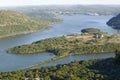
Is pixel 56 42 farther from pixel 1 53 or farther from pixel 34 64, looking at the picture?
pixel 34 64

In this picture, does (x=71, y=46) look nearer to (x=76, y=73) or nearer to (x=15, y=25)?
(x=76, y=73)

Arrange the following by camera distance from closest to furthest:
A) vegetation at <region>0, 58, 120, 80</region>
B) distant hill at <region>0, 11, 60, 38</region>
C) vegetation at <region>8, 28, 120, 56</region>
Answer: vegetation at <region>0, 58, 120, 80</region>, vegetation at <region>8, 28, 120, 56</region>, distant hill at <region>0, 11, 60, 38</region>

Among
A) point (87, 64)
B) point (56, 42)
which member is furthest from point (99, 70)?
point (56, 42)

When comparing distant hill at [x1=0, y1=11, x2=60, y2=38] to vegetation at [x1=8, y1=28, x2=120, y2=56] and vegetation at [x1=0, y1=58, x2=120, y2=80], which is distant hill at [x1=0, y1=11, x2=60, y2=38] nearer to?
vegetation at [x1=8, y1=28, x2=120, y2=56]

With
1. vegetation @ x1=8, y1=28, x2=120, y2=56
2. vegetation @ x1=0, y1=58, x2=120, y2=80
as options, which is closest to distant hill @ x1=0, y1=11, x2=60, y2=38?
vegetation @ x1=8, y1=28, x2=120, y2=56

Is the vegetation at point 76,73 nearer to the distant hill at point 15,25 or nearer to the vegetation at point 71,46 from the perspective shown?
the vegetation at point 71,46

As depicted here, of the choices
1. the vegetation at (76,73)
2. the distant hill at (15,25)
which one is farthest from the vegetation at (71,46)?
the distant hill at (15,25)
